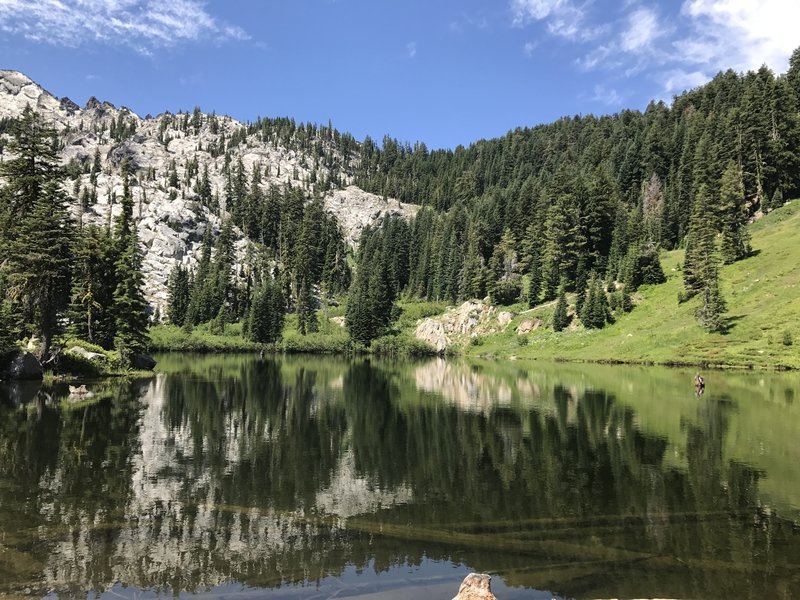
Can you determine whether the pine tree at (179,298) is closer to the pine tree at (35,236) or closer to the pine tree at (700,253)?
the pine tree at (35,236)

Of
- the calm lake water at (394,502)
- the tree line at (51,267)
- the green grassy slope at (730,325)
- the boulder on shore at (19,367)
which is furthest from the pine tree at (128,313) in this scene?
the green grassy slope at (730,325)

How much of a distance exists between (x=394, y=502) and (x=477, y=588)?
8.81 meters

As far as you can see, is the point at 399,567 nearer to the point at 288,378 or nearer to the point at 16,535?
the point at 16,535

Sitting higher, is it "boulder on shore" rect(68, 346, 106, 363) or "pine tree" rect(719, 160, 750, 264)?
"pine tree" rect(719, 160, 750, 264)

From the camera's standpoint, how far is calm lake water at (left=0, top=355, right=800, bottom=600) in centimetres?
1220

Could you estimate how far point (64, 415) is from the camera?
106 feet

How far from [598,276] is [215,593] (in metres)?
116

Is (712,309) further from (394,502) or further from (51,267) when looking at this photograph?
(51,267)

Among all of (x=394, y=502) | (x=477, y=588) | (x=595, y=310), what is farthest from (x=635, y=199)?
(x=477, y=588)

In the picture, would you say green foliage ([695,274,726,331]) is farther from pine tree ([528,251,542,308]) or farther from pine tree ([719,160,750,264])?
pine tree ([528,251,542,308])

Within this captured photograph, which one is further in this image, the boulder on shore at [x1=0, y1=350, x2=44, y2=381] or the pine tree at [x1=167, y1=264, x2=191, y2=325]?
the pine tree at [x1=167, y1=264, x2=191, y2=325]

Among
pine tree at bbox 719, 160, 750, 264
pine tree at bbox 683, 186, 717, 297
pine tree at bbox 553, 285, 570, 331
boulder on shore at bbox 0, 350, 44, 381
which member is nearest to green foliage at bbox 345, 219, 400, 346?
pine tree at bbox 553, 285, 570, 331

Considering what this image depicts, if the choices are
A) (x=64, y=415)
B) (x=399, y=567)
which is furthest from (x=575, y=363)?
(x=399, y=567)

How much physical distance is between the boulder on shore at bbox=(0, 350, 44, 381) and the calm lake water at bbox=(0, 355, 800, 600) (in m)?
16.1
